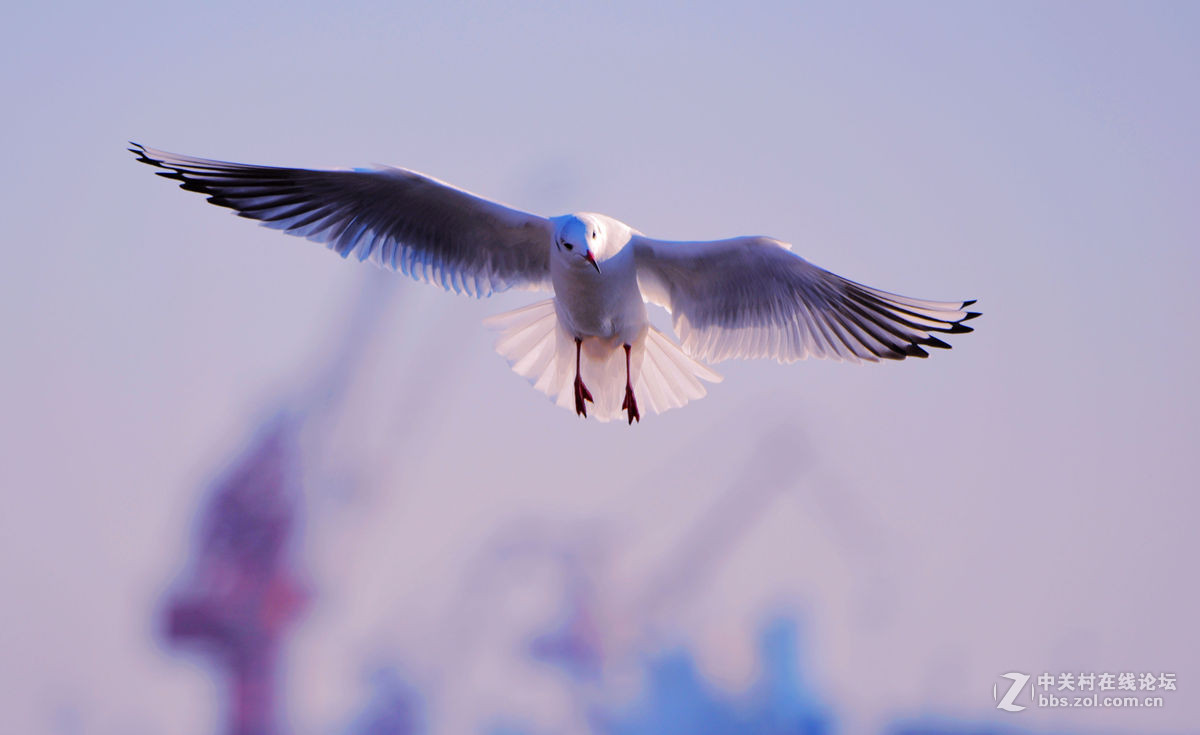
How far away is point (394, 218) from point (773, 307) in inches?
67.1

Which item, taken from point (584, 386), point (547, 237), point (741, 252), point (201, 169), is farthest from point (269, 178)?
point (741, 252)

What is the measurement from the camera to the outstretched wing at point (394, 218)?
17.3ft

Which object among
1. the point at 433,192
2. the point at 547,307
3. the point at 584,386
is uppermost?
the point at 433,192

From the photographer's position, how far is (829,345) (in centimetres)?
562

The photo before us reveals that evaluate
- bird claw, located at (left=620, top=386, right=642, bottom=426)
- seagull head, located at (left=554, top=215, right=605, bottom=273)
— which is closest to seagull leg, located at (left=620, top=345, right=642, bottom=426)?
bird claw, located at (left=620, top=386, right=642, bottom=426)

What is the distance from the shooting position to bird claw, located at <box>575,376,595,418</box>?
5.57m

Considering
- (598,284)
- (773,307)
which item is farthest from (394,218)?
(773,307)

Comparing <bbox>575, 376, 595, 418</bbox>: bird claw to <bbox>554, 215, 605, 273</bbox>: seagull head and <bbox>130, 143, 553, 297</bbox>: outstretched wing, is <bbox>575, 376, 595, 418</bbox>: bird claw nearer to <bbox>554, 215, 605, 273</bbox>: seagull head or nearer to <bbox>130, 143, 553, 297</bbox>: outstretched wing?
<bbox>130, 143, 553, 297</bbox>: outstretched wing

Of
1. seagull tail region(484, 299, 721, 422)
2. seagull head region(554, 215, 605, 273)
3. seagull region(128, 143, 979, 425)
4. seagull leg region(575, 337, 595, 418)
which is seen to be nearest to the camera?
seagull head region(554, 215, 605, 273)

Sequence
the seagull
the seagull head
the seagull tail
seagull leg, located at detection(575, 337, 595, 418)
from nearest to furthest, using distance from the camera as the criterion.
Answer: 1. the seagull head
2. the seagull
3. seagull leg, located at detection(575, 337, 595, 418)
4. the seagull tail

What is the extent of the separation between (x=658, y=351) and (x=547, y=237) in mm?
739

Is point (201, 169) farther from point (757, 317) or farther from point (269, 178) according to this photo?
point (757, 317)

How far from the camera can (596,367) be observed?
227 inches

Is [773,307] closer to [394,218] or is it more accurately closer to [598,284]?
[598,284]
